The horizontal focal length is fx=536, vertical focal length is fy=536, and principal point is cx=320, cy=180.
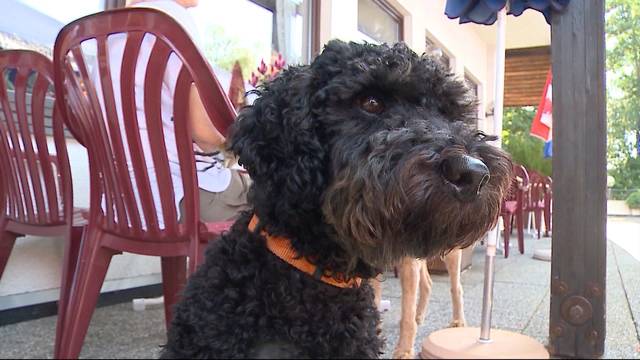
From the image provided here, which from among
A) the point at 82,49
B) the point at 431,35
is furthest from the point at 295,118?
the point at 431,35

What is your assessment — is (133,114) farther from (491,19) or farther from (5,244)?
(491,19)

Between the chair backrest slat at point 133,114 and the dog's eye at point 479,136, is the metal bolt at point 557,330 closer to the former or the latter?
the dog's eye at point 479,136

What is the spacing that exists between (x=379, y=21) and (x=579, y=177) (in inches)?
144

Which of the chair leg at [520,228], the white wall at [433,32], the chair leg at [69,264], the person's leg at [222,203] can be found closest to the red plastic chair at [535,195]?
the chair leg at [520,228]

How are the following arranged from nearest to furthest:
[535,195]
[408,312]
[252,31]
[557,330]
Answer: [557,330] < [408,312] < [252,31] < [535,195]

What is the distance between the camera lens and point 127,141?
5.62ft

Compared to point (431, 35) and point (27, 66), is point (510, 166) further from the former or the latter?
point (431, 35)

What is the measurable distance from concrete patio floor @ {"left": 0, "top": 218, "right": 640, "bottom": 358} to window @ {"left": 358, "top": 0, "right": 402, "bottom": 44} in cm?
253

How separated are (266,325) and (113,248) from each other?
95 cm

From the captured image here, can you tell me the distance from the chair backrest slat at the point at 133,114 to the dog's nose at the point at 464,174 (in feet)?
2.49

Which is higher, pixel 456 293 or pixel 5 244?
pixel 5 244

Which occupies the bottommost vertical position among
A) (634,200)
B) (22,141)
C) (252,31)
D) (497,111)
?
(634,200)

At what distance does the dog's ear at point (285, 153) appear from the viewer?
1120 millimetres

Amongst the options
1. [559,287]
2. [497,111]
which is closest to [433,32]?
[497,111]
